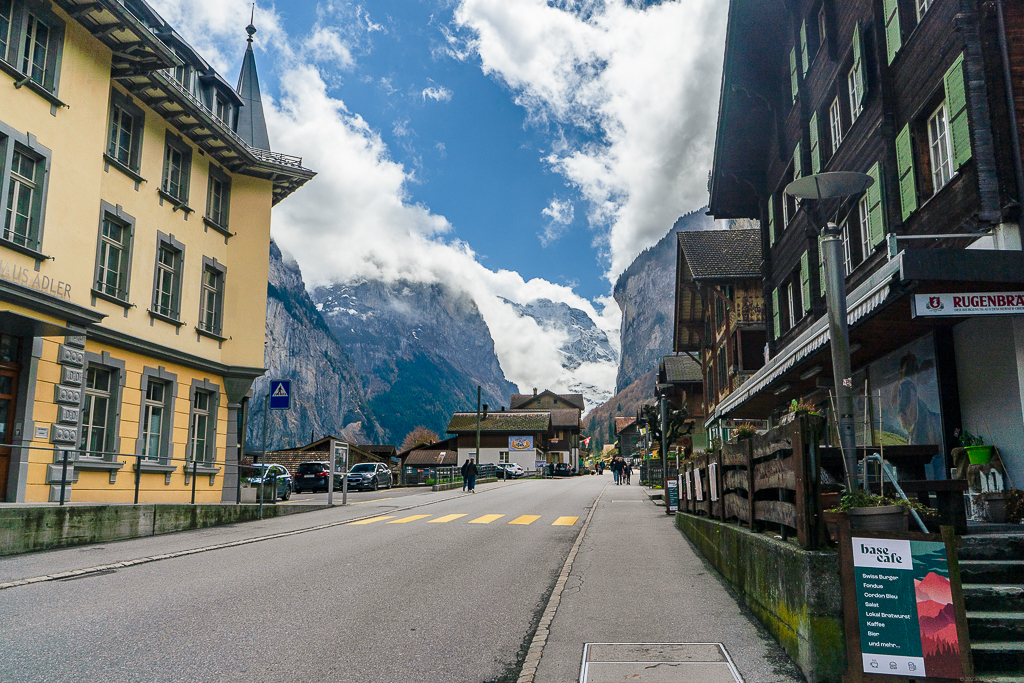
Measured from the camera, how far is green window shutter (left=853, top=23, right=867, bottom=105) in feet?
48.9

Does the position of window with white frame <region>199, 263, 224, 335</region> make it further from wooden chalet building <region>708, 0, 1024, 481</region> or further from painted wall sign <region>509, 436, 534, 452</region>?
painted wall sign <region>509, 436, 534, 452</region>

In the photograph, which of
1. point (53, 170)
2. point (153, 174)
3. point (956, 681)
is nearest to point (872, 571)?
point (956, 681)

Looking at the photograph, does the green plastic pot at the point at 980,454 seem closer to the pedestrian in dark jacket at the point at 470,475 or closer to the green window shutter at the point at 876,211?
the green window shutter at the point at 876,211

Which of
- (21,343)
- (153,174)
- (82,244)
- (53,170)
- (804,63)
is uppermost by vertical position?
(804,63)

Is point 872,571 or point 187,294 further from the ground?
point 187,294

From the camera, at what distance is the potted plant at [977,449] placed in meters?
10.6

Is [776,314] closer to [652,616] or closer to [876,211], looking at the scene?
[876,211]

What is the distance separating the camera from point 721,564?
32.0 feet

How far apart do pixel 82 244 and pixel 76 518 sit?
594 centimetres

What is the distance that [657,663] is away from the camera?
5.77m

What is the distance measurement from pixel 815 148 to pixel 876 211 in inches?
210

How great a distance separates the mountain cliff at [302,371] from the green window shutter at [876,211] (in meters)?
138

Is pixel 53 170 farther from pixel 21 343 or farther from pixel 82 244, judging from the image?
pixel 21 343

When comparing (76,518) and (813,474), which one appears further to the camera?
(76,518)
